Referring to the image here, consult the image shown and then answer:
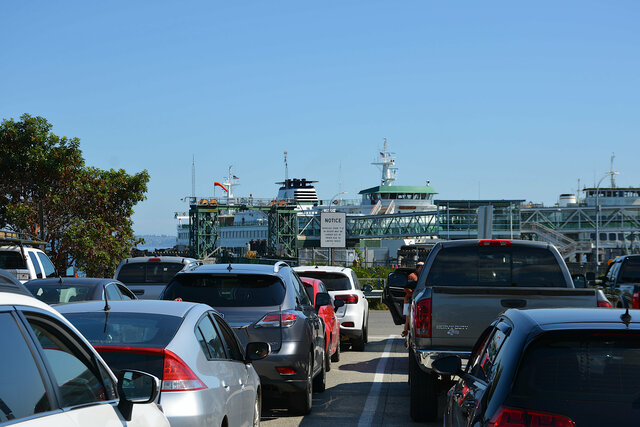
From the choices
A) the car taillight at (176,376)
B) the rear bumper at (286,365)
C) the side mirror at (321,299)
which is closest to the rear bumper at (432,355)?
the rear bumper at (286,365)

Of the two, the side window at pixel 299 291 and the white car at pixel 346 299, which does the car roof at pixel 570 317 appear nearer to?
the side window at pixel 299 291

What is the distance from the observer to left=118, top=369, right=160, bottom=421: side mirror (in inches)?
158

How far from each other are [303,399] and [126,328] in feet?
13.1

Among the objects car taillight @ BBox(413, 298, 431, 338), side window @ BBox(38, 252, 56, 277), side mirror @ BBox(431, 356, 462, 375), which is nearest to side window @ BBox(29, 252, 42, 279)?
side window @ BBox(38, 252, 56, 277)

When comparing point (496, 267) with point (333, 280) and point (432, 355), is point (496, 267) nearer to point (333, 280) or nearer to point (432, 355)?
point (432, 355)

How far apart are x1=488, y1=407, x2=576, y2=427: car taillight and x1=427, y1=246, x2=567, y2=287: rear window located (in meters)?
5.79

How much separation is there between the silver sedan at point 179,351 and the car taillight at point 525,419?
6.43 ft

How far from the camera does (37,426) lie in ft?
10.0

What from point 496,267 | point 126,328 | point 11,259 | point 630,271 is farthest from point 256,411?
point 630,271

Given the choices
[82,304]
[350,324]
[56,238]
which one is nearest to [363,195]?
[56,238]

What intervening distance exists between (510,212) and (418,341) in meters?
87.2

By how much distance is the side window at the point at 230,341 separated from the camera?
6902mm

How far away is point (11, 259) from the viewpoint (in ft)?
57.6

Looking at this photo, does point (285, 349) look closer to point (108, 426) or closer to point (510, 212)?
point (108, 426)
